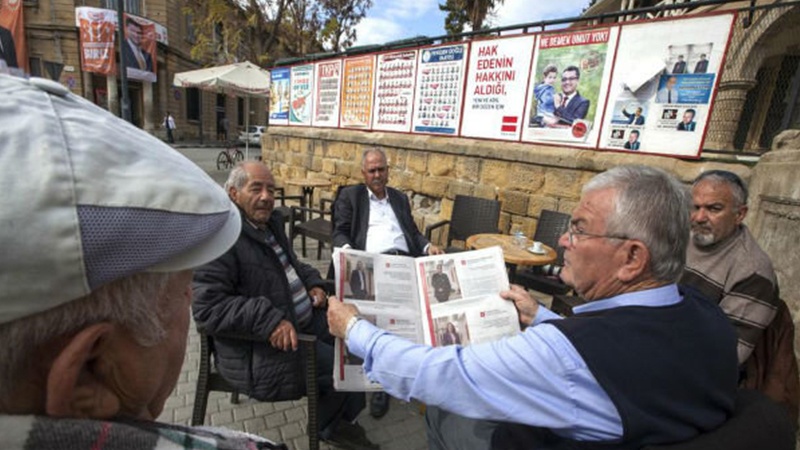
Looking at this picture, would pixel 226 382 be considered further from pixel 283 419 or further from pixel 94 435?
pixel 94 435

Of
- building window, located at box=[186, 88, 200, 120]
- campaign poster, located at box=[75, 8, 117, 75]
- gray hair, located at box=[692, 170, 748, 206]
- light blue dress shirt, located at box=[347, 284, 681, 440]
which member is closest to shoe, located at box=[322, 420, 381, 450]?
light blue dress shirt, located at box=[347, 284, 681, 440]

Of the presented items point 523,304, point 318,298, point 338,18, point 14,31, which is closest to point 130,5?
point 14,31

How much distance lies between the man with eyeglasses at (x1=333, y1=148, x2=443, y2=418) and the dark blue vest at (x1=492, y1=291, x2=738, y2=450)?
2.10 metres

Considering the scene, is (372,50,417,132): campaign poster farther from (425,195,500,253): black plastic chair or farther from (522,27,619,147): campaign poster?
(522,27,619,147): campaign poster

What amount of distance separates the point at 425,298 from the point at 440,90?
3.68 metres

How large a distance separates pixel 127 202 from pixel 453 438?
1407mm

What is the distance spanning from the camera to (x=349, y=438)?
2.00m

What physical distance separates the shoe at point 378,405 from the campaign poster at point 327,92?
4.77 metres

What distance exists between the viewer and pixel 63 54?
18.3m

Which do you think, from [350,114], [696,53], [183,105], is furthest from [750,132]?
[183,105]

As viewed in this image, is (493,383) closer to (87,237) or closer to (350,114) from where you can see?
(87,237)

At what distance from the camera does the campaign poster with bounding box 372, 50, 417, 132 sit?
4.96 metres

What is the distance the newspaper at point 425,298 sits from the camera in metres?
1.51

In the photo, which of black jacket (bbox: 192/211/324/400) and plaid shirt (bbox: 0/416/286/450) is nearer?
plaid shirt (bbox: 0/416/286/450)
